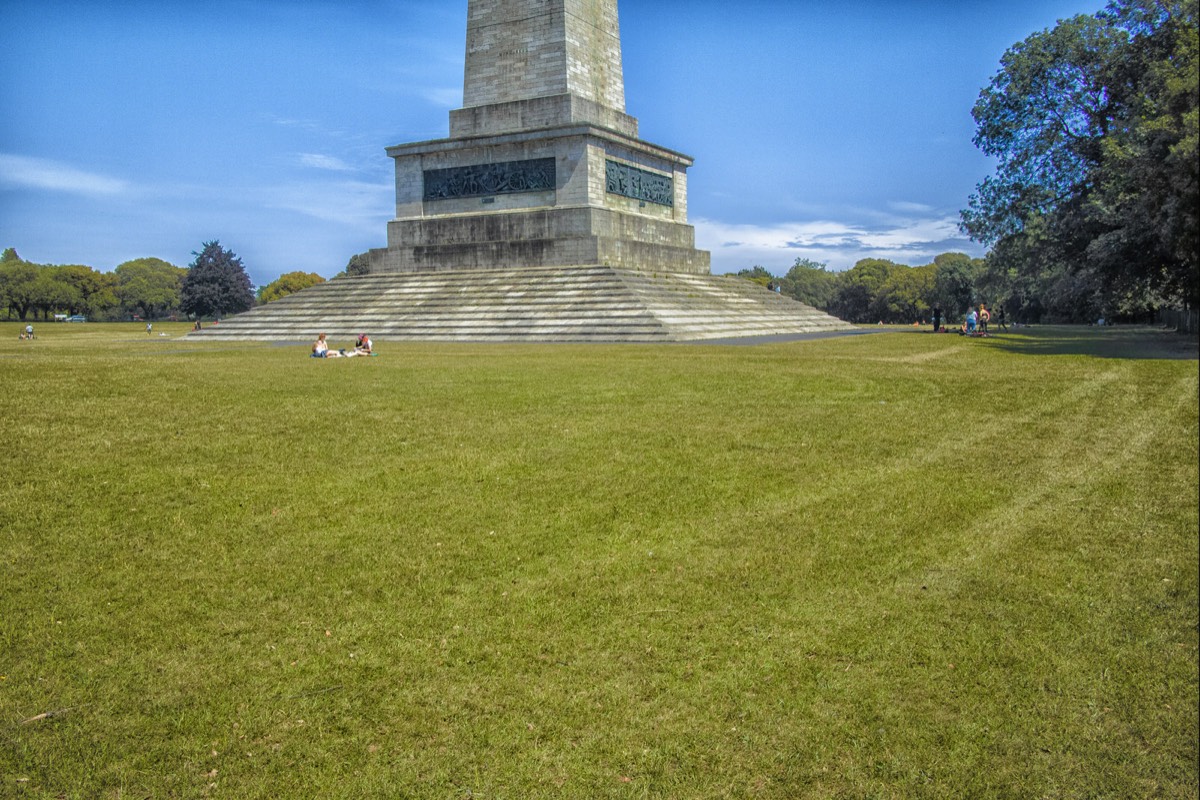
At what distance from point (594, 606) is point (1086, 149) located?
3248 cm

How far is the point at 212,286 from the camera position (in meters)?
80.4

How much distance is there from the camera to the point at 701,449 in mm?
9766

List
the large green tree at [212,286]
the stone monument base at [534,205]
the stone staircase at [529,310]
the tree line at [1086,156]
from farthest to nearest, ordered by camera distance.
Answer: the large green tree at [212,286] → the stone monument base at [534,205] → the stone staircase at [529,310] → the tree line at [1086,156]

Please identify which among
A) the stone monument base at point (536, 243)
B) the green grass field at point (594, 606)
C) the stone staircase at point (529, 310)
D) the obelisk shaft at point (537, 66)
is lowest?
the green grass field at point (594, 606)

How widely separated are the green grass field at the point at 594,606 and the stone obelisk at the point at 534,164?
1075 inches

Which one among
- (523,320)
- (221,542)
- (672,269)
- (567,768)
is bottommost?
(567,768)

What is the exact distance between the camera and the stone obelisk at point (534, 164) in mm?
37000

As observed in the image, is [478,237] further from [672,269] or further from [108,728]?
[108,728]

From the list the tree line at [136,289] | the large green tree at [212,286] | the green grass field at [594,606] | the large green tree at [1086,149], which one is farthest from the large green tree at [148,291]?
the green grass field at [594,606]

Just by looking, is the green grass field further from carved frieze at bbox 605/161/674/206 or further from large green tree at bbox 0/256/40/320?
large green tree at bbox 0/256/40/320

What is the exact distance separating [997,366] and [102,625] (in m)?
16.6

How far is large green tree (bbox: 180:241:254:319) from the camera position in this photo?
80.5 m

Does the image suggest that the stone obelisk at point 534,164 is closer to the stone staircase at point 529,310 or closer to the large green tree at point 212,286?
the stone staircase at point 529,310

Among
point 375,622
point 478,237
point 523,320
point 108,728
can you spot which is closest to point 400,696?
point 375,622
